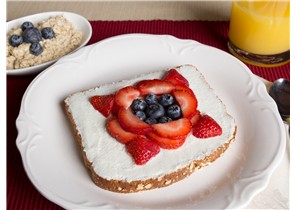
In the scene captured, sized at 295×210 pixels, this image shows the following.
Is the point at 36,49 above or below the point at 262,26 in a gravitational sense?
below

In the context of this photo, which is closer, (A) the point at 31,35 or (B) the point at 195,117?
(B) the point at 195,117

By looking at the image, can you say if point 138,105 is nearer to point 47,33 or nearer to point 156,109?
point 156,109

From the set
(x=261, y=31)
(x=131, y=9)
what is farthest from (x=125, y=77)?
(x=131, y=9)

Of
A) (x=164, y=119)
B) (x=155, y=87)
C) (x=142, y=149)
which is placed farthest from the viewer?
(x=155, y=87)

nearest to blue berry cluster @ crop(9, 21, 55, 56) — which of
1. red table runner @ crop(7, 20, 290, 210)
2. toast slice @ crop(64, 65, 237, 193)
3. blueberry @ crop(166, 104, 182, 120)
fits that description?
red table runner @ crop(7, 20, 290, 210)

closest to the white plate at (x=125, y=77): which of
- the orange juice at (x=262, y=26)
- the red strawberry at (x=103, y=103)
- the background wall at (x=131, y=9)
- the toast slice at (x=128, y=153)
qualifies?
the toast slice at (x=128, y=153)

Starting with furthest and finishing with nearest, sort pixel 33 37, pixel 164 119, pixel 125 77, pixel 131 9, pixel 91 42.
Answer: pixel 131 9, pixel 91 42, pixel 33 37, pixel 125 77, pixel 164 119

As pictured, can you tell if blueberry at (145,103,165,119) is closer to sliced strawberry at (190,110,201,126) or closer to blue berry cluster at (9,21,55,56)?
sliced strawberry at (190,110,201,126)
